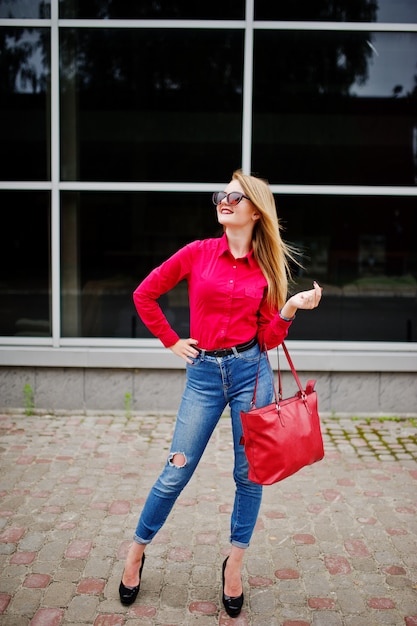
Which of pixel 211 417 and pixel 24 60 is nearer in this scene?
pixel 211 417

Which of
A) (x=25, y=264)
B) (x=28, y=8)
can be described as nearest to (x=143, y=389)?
(x=25, y=264)

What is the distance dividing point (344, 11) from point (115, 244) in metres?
3.54

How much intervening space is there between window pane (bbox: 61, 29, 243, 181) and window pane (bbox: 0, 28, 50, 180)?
22 centimetres

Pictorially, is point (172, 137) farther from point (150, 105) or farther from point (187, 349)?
point (187, 349)

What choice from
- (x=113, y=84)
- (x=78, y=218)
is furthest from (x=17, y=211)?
(x=113, y=84)

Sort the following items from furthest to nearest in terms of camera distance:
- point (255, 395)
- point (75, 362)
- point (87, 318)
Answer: point (87, 318)
point (75, 362)
point (255, 395)

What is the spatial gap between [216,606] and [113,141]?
513 cm

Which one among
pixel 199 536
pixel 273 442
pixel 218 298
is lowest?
pixel 199 536

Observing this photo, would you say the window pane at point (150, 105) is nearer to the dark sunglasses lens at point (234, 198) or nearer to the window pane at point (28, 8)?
the window pane at point (28, 8)

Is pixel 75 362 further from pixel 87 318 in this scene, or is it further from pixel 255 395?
pixel 255 395

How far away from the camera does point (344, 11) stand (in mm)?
6664

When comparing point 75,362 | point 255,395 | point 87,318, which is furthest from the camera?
point 87,318

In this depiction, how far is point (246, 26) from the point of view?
258 inches

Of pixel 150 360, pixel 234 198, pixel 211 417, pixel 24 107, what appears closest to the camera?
pixel 234 198
